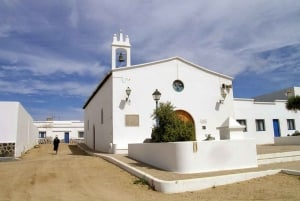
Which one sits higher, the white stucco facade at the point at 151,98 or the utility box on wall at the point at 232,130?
the white stucco facade at the point at 151,98

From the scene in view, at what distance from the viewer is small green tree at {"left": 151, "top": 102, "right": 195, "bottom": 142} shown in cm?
1059

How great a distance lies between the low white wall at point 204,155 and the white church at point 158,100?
15.8ft

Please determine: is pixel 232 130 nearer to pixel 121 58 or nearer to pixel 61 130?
pixel 121 58

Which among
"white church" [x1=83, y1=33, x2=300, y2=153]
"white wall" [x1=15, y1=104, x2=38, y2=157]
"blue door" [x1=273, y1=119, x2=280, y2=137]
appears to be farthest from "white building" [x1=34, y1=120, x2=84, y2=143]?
"blue door" [x1=273, y1=119, x2=280, y2=137]

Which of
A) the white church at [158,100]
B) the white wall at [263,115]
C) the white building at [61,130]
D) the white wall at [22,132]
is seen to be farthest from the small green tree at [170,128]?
the white building at [61,130]

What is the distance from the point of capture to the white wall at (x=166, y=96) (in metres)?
16.5

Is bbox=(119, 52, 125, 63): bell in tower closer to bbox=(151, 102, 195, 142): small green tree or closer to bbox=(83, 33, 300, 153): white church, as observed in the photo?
bbox=(83, 33, 300, 153): white church

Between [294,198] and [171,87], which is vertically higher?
[171,87]

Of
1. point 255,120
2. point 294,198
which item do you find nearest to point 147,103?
point 255,120

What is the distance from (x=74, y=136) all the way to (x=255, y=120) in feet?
112

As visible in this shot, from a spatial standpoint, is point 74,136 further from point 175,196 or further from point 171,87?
point 175,196

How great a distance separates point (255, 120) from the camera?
2192 cm

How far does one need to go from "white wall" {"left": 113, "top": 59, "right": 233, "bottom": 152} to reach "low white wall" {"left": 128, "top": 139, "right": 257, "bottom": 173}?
585 cm

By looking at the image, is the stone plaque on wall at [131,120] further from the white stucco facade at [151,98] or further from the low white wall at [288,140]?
the low white wall at [288,140]
